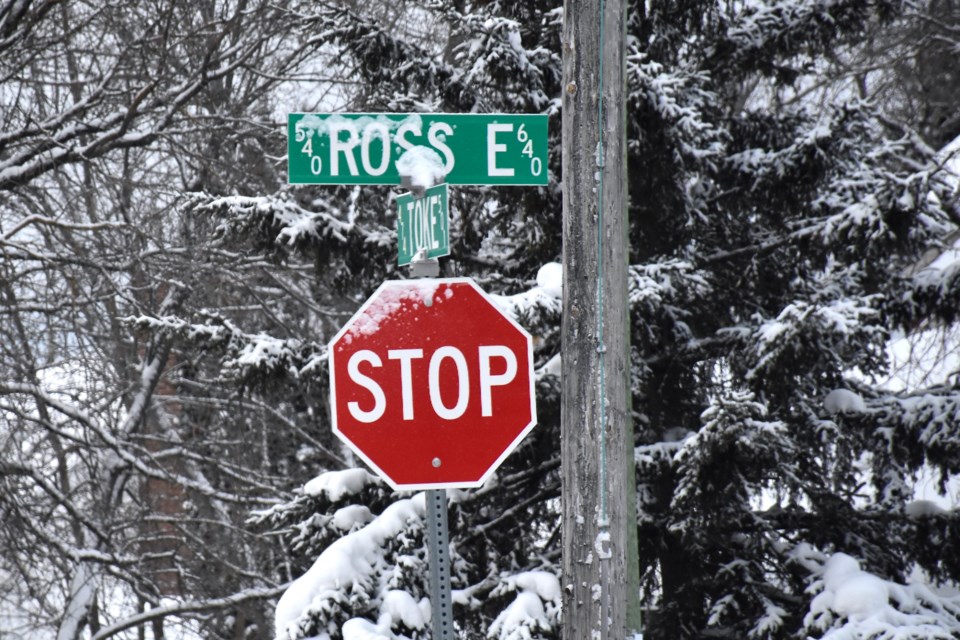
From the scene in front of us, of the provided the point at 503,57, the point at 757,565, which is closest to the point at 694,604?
the point at 757,565

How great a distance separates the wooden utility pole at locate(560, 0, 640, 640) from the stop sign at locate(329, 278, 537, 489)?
20.1 inches

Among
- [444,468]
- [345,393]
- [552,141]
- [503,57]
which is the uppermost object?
[503,57]

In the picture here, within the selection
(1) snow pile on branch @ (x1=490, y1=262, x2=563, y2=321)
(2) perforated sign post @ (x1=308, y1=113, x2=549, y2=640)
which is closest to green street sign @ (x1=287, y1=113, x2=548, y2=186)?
(2) perforated sign post @ (x1=308, y1=113, x2=549, y2=640)

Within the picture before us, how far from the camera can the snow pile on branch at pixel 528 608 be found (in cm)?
707

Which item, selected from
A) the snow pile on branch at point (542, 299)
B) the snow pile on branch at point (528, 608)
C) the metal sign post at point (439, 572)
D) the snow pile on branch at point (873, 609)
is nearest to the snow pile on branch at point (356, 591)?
the snow pile on branch at point (528, 608)

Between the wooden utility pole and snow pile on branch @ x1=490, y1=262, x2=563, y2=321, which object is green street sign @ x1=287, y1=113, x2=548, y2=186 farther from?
snow pile on branch @ x1=490, y1=262, x2=563, y2=321

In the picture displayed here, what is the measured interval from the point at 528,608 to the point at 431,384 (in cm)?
353

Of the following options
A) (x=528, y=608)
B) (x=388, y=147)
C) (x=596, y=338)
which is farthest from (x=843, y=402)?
(x=388, y=147)

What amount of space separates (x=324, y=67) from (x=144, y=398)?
14.7ft

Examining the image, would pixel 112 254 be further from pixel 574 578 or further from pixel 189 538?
pixel 574 578

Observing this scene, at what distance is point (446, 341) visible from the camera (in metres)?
4.09

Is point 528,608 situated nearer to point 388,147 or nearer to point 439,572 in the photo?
point 439,572

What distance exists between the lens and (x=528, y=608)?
7.18 m

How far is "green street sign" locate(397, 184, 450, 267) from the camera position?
13.3 ft
